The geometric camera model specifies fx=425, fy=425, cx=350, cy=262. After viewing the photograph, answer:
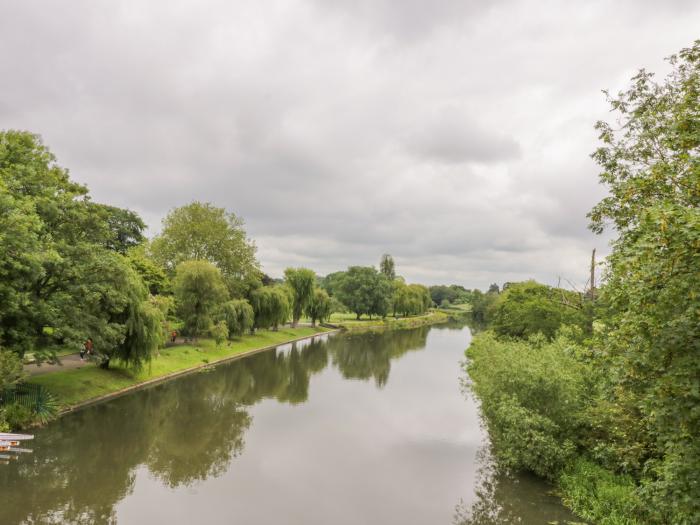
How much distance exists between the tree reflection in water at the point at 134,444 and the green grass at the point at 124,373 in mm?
1308

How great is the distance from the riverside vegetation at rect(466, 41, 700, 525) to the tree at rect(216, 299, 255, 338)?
30.1 meters

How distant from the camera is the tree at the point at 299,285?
212 feet

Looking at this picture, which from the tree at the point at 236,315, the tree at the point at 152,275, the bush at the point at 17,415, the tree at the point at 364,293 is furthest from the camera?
the tree at the point at 364,293

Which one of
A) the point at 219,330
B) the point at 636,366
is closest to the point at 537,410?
the point at 636,366

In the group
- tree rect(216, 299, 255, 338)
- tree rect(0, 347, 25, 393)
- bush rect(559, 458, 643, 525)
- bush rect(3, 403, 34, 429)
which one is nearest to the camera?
bush rect(559, 458, 643, 525)

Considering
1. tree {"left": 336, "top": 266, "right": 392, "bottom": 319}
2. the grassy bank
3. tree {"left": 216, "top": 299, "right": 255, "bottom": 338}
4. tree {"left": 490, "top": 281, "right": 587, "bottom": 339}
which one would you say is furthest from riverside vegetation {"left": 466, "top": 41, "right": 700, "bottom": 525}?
tree {"left": 336, "top": 266, "right": 392, "bottom": 319}

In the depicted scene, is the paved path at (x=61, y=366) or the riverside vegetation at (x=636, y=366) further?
the paved path at (x=61, y=366)

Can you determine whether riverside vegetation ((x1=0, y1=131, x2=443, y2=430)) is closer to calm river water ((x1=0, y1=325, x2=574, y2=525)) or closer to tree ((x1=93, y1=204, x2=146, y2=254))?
calm river water ((x1=0, y1=325, x2=574, y2=525))

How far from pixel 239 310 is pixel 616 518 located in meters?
39.5

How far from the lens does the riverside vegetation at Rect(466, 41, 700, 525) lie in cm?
650

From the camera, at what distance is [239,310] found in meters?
46.8

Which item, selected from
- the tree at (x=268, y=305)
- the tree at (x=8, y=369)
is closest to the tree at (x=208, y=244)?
the tree at (x=268, y=305)

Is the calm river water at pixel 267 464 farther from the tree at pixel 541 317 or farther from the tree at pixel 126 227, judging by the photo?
the tree at pixel 126 227

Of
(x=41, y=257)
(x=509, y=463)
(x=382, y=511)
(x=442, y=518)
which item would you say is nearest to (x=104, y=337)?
(x=41, y=257)
